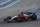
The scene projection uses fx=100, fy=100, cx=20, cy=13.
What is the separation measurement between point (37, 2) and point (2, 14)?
4.24ft

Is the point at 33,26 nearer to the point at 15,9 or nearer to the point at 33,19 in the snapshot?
the point at 33,19

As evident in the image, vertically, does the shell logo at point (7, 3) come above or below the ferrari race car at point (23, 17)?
above

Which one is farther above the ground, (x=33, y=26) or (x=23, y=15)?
(x=23, y=15)

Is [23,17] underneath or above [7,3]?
underneath

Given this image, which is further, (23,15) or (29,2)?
(29,2)

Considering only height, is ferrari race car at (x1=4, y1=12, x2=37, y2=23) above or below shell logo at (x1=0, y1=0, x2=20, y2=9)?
below

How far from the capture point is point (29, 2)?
3576 millimetres

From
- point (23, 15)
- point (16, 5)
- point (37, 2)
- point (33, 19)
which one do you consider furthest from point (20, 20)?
point (37, 2)

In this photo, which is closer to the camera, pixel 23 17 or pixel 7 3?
pixel 23 17

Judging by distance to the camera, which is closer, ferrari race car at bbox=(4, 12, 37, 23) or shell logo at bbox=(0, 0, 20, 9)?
ferrari race car at bbox=(4, 12, 37, 23)

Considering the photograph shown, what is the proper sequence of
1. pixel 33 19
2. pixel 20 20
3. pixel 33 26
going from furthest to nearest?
pixel 33 19 < pixel 20 20 < pixel 33 26

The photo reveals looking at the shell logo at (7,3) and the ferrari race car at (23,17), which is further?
the shell logo at (7,3)

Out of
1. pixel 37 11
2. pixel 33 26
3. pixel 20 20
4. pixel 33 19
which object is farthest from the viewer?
pixel 37 11

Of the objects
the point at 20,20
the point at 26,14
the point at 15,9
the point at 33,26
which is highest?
the point at 15,9
